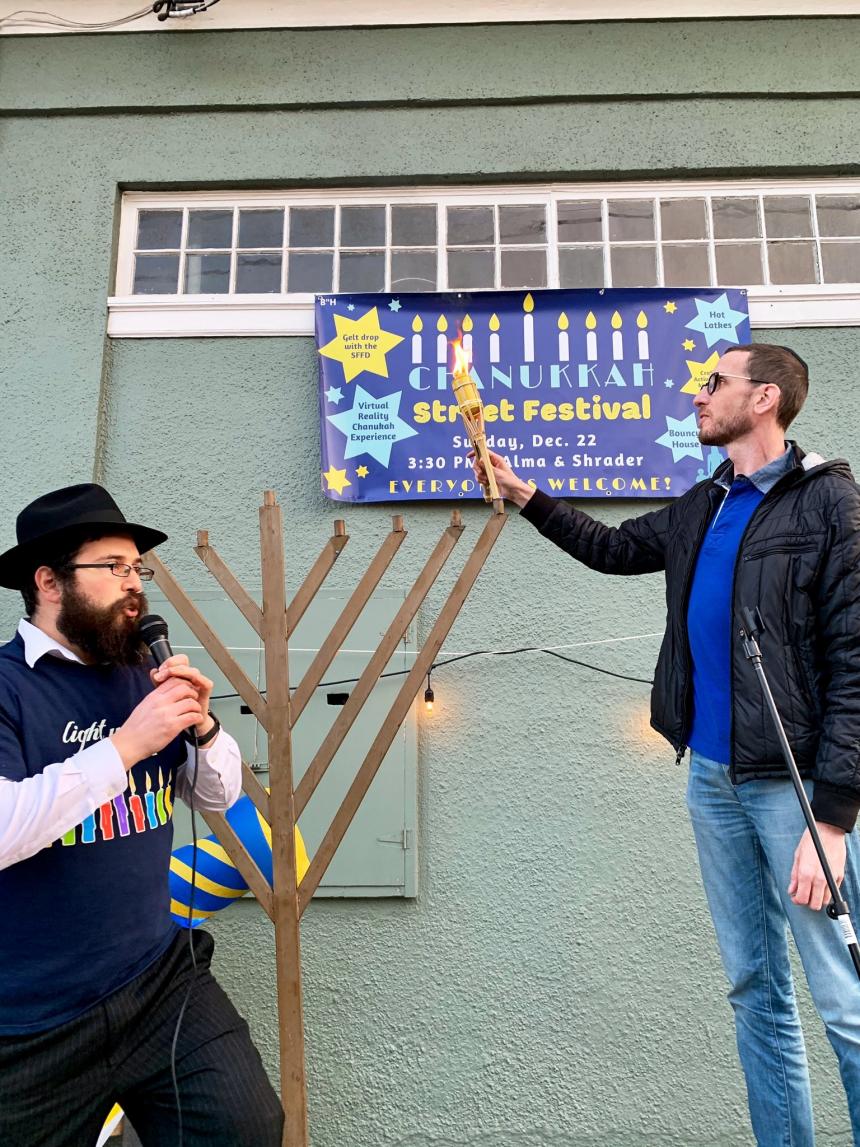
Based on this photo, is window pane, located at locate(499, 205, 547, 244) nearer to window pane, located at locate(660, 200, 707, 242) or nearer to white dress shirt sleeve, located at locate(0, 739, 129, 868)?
window pane, located at locate(660, 200, 707, 242)

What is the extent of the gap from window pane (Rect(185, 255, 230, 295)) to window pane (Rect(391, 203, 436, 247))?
0.81 m

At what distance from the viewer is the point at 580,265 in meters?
4.25

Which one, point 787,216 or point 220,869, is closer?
point 220,869

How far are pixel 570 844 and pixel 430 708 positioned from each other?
758 millimetres

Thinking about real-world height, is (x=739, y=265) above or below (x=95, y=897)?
above

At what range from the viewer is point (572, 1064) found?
3.36 meters

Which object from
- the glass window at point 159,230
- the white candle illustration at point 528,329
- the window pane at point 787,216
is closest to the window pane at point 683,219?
the window pane at point 787,216

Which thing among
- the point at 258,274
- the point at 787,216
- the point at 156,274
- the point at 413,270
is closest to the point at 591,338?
the point at 413,270

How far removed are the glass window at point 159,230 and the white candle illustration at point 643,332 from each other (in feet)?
7.15

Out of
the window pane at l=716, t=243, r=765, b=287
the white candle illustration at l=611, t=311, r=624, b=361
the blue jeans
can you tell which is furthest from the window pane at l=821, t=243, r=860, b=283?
the blue jeans

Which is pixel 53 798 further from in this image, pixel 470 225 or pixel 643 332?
pixel 470 225

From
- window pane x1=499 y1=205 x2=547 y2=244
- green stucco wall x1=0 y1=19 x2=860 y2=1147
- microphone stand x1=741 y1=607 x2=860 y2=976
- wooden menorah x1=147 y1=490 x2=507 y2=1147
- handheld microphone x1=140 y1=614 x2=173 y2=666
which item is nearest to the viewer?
microphone stand x1=741 y1=607 x2=860 y2=976

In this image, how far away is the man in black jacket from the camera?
215cm

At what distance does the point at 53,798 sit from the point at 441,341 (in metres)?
2.77
